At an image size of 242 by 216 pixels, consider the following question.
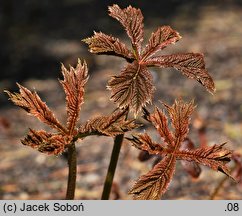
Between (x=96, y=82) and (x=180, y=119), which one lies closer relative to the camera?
(x=180, y=119)

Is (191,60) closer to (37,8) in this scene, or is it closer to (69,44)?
(69,44)

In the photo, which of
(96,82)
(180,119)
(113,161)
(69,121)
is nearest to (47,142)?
(69,121)

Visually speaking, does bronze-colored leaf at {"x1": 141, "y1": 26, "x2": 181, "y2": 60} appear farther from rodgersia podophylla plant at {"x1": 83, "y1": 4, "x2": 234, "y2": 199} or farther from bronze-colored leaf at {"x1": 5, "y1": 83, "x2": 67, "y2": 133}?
bronze-colored leaf at {"x1": 5, "y1": 83, "x2": 67, "y2": 133}

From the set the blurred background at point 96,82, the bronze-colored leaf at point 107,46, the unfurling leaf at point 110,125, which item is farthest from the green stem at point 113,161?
the blurred background at point 96,82

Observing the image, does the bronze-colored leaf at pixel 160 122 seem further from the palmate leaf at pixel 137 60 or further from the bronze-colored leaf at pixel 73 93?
the bronze-colored leaf at pixel 73 93

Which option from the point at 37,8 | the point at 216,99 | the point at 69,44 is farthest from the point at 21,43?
the point at 216,99

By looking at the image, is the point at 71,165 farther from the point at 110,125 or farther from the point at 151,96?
the point at 151,96

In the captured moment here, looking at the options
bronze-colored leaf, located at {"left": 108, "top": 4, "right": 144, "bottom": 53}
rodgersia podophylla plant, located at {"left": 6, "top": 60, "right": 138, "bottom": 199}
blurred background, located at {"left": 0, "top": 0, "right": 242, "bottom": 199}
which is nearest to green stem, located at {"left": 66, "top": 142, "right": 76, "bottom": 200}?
rodgersia podophylla plant, located at {"left": 6, "top": 60, "right": 138, "bottom": 199}
